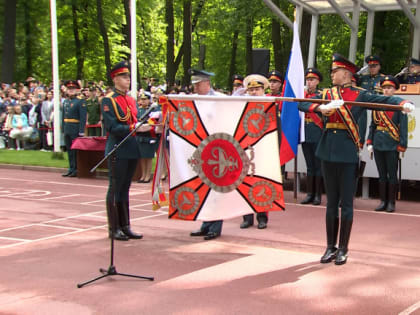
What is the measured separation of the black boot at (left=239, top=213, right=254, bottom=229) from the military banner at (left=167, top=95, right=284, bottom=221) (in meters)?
1.81

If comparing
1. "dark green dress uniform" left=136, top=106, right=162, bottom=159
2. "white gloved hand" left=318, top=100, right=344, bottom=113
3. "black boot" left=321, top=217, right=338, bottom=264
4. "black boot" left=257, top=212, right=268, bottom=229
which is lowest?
"black boot" left=257, top=212, right=268, bottom=229

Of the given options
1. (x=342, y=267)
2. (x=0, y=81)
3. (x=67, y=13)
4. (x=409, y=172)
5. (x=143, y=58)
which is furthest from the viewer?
(x=143, y=58)

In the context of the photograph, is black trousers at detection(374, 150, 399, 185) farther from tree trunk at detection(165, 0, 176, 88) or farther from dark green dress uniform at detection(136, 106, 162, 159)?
tree trunk at detection(165, 0, 176, 88)

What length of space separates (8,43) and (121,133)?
24.4m

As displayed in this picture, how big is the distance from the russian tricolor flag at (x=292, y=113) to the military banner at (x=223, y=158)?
154cm

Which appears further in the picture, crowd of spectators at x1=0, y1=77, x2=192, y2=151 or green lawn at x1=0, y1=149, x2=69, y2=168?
crowd of spectators at x1=0, y1=77, x2=192, y2=151


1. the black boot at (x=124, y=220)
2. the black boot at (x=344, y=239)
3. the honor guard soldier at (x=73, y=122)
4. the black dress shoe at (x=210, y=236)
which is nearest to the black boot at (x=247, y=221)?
the black dress shoe at (x=210, y=236)

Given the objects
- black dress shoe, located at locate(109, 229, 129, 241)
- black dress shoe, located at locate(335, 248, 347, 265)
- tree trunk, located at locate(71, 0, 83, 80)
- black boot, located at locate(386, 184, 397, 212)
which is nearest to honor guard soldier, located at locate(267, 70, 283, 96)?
black boot, located at locate(386, 184, 397, 212)

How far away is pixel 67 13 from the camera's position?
1383 inches

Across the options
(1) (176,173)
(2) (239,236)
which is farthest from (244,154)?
(2) (239,236)

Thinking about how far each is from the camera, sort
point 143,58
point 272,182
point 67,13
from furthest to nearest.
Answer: point 143,58 < point 67,13 < point 272,182

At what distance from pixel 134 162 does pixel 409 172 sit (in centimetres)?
583

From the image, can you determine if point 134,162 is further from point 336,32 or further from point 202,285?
point 336,32

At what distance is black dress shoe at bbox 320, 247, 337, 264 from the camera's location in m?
Result: 7.27
